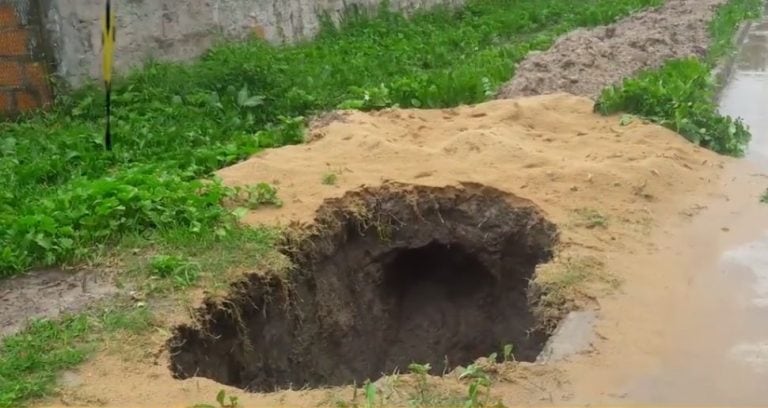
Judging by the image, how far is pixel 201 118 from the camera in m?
9.16

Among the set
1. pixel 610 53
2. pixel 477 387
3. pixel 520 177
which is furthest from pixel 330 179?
pixel 610 53

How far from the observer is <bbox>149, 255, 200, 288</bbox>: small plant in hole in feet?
18.5

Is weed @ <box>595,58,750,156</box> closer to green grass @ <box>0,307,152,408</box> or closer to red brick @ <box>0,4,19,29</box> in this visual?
green grass @ <box>0,307,152,408</box>

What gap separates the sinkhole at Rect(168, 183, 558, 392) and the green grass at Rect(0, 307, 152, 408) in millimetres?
736

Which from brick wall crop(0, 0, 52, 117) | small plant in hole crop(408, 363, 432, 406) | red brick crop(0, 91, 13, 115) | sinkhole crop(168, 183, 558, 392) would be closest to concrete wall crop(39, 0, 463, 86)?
brick wall crop(0, 0, 52, 117)

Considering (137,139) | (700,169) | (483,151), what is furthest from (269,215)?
(700,169)

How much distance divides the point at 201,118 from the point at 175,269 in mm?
3624

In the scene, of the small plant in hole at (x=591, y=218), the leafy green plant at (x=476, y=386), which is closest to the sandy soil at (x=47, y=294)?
the leafy green plant at (x=476, y=386)

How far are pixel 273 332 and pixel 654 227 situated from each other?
2.32 meters

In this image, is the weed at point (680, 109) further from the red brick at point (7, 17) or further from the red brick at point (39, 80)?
the red brick at point (7, 17)

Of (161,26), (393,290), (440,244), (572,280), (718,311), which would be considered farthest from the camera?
(161,26)

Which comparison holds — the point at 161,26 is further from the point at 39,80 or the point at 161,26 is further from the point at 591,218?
the point at 591,218

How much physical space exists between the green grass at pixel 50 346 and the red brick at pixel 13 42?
180 inches

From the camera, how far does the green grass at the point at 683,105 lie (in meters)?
8.24
